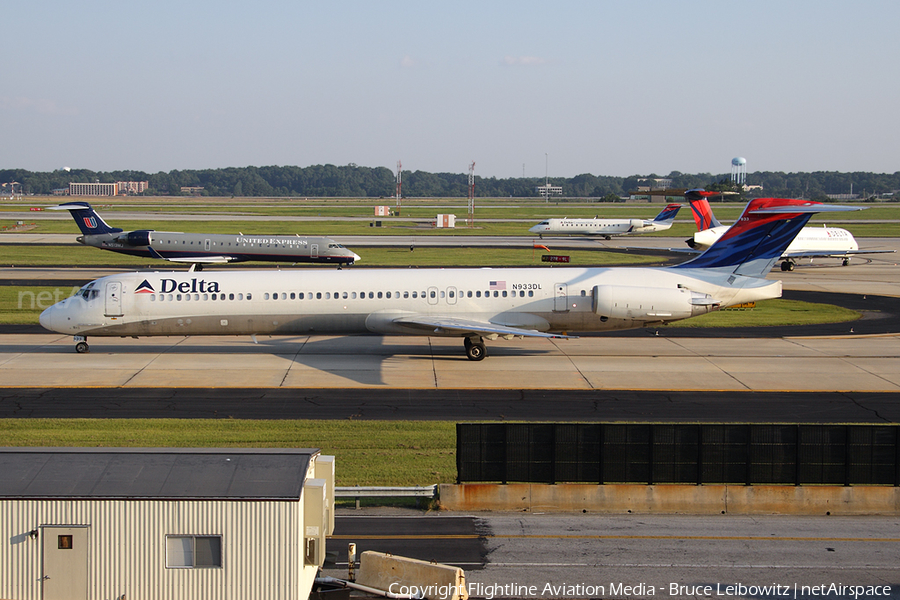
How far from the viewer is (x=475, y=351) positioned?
29.6m

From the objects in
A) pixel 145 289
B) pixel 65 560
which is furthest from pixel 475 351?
pixel 65 560

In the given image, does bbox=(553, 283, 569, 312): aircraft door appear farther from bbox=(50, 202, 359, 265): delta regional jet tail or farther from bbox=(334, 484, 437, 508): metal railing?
bbox=(50, 202, 359, 265): delta regional jet tail

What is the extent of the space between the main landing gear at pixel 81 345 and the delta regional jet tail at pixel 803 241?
4564 cm

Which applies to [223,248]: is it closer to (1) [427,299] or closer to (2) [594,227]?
(1) [427,299]

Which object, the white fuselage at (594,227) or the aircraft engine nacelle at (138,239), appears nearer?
the aircraft engine nacelle at (138,239)

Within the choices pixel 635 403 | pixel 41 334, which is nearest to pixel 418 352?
pixel 635 403

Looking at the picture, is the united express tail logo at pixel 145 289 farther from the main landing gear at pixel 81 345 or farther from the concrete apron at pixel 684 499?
the concrete apron at pixel 684 499

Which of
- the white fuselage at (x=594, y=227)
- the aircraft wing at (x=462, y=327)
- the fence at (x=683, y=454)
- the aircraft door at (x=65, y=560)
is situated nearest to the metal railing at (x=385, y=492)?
the fence at (x=683, y=454)

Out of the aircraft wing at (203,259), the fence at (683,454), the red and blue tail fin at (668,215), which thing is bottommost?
the fence at (683,454)

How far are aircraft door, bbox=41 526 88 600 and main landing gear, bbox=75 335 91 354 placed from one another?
21.9m

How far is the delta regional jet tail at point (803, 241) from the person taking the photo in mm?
61500

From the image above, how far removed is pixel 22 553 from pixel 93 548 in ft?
3.09

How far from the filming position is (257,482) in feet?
36.0

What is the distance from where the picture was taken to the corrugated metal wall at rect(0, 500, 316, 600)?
1041 centimetres
